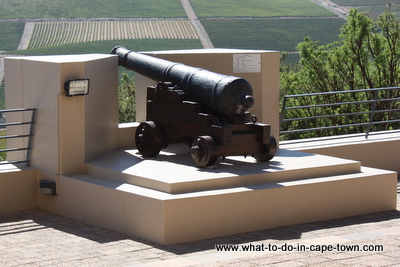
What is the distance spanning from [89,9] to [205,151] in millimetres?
81341

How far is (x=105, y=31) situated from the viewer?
7356cm

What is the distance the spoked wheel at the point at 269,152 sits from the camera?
689cm

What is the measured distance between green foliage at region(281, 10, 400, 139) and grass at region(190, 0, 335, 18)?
52.7m

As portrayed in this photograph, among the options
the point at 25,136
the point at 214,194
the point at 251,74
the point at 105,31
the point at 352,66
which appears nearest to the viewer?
the point at 214,194

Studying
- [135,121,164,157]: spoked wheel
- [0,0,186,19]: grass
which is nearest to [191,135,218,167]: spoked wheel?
[135,121,164,157]: spoked wheel

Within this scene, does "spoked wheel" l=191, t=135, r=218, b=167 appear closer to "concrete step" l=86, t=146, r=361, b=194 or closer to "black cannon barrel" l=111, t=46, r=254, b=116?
"concrete step" l=86, t=146, r=361, b=194

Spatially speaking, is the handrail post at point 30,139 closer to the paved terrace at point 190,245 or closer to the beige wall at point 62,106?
the beige wall at point 62,106

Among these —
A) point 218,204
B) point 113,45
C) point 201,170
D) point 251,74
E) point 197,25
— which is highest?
point 197,25

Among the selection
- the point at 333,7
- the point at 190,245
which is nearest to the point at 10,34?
the point at 333,7

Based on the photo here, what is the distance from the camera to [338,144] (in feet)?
29.6

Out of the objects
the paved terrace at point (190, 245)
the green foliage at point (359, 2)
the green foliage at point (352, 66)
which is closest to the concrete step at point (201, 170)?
the paved terrace at point (190, 245)

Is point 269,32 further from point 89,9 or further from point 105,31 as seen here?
point 89,9

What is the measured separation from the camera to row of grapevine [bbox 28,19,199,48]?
71188mm

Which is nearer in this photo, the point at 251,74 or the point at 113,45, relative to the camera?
the point at 251,74
